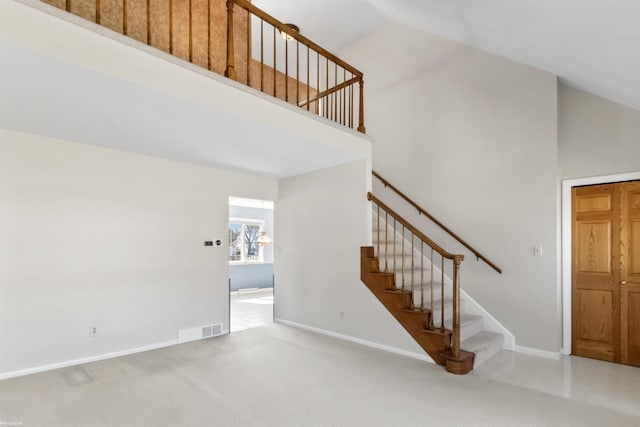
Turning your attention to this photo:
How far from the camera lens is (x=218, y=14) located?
4.37 meters

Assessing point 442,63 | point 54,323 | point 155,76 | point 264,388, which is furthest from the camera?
point 442,63

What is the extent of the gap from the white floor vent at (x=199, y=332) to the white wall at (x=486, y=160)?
351 cm

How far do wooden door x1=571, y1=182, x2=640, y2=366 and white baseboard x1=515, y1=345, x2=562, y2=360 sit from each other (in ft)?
1.15

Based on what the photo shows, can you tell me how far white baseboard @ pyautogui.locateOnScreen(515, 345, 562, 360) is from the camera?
3959 millimetres

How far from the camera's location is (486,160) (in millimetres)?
4574

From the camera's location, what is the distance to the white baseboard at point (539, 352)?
396cm

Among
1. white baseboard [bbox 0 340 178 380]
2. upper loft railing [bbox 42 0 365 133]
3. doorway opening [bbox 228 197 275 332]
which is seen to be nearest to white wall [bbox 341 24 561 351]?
upper loft railing [bbox 42 0 365 133]

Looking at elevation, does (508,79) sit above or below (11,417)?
above

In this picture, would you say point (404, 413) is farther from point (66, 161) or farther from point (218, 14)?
point (218, 14)

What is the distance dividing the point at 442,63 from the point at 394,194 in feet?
6.96

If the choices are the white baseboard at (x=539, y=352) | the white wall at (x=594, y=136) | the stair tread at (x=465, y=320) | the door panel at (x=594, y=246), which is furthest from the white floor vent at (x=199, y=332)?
the white wall at (x=594, y=136)

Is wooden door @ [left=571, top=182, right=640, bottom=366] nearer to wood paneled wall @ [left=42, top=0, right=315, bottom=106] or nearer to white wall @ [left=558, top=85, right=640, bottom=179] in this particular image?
white wall @ [left=558, top=85, right=640, bottom=179]

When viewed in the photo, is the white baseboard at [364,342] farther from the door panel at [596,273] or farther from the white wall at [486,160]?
the door panel at [596,273]

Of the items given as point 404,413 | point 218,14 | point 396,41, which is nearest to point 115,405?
point 404,413
